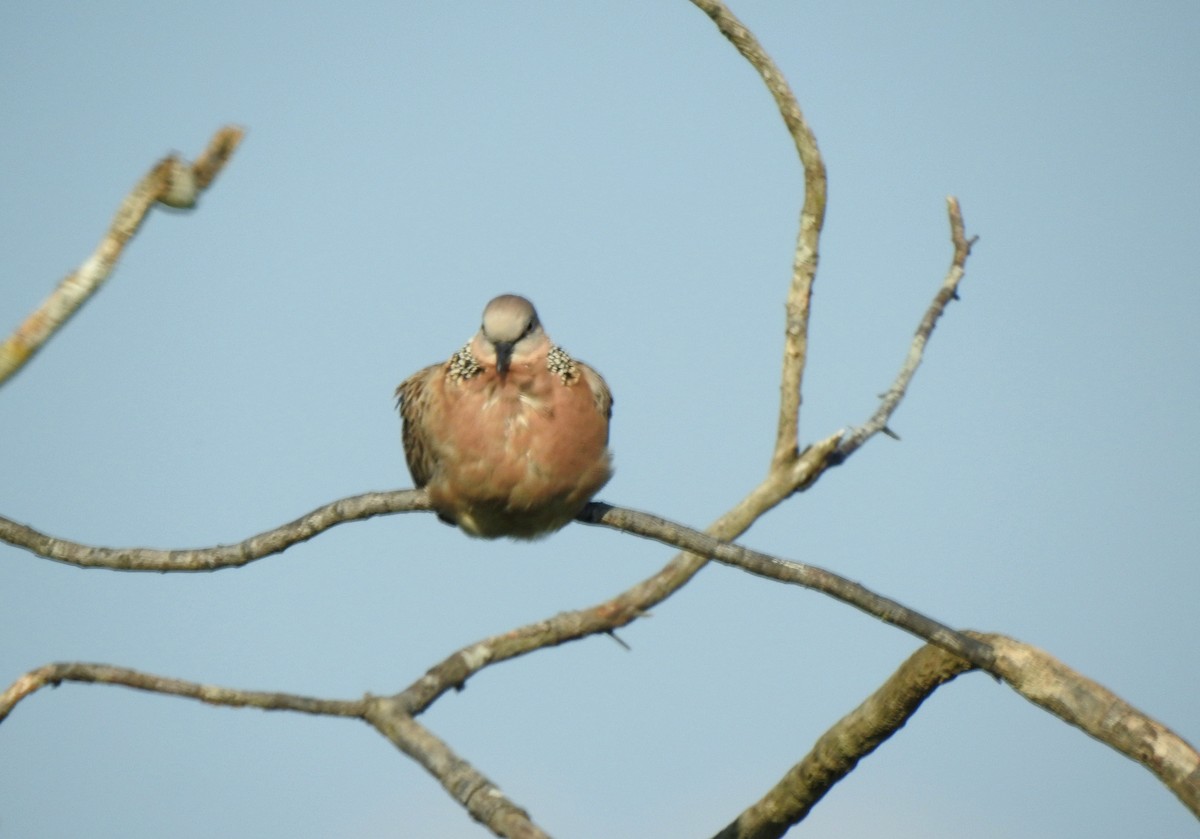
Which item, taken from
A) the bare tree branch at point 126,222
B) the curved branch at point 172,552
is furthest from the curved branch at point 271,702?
the bare tree branch at point 126,222

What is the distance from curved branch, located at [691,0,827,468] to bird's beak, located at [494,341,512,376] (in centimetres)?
147

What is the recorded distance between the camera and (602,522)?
16.2 feet

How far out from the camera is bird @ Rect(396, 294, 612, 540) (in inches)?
197

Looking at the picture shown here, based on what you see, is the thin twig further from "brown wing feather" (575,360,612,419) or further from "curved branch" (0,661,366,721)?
"brown wing feather" (575,360,612,419)

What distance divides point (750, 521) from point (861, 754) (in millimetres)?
1344

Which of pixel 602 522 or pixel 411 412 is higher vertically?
pixel 411 412

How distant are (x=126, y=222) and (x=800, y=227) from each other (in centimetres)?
399

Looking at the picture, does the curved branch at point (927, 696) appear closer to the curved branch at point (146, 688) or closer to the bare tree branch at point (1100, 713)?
the bare tree branch at point (1100, 713)

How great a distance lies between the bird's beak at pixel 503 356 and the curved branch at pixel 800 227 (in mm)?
1468

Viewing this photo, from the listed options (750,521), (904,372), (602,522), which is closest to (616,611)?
(750,521)

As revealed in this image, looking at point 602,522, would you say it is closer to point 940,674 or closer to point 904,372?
point 940,674

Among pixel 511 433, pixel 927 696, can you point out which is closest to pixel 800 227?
pixel 511 433

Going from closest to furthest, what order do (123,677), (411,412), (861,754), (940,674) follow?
(123,677), (940,674), (861,754), (411,412)

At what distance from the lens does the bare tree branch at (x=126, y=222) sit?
254 cm
